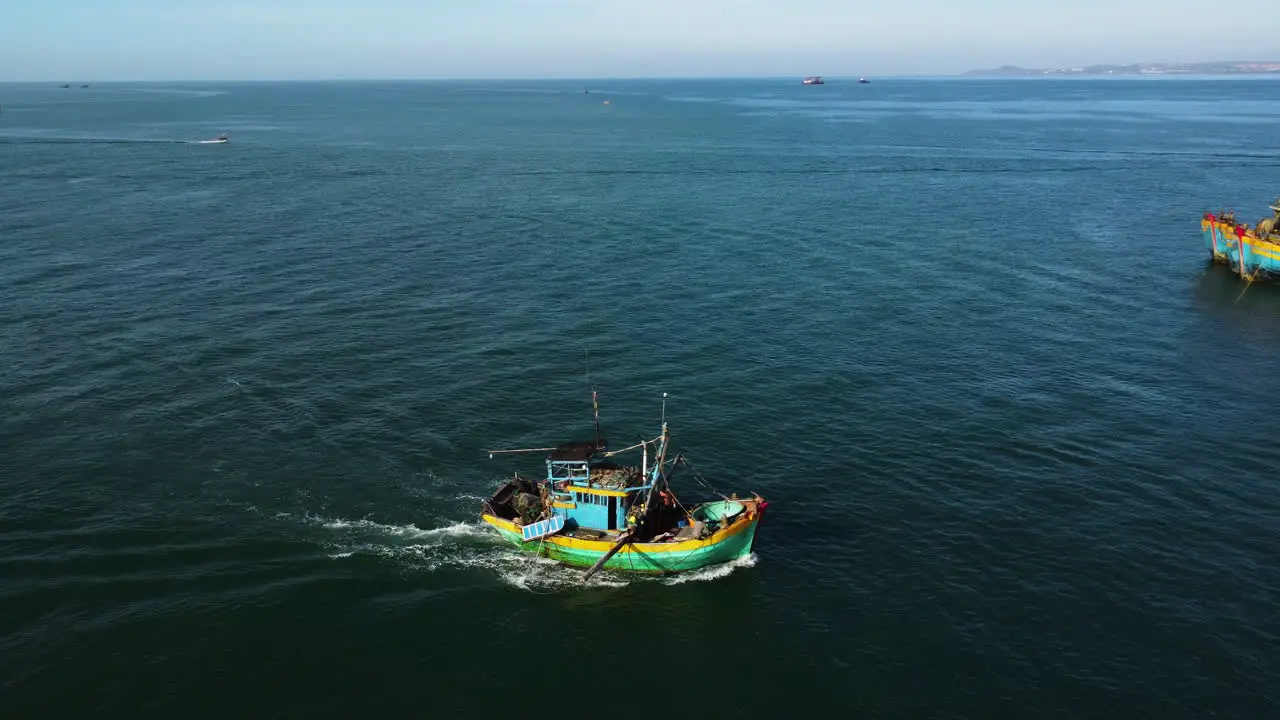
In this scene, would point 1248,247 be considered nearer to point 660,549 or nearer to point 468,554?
point 660,549

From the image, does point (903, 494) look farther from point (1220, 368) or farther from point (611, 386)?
point (1220, 368)

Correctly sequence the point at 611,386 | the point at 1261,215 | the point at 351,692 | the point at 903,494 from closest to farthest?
the point at 351,692, the point at 903,494, the point at 611,386, the point at 1261,215

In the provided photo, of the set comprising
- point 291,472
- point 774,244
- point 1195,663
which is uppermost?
point 774,244

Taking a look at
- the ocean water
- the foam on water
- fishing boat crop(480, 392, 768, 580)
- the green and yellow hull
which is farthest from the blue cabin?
the ocean water

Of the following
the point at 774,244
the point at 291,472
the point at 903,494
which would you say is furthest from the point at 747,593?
the point at 774,244

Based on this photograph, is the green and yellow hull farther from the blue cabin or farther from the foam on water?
the blue cabin

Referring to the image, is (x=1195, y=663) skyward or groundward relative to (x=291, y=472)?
groundward
